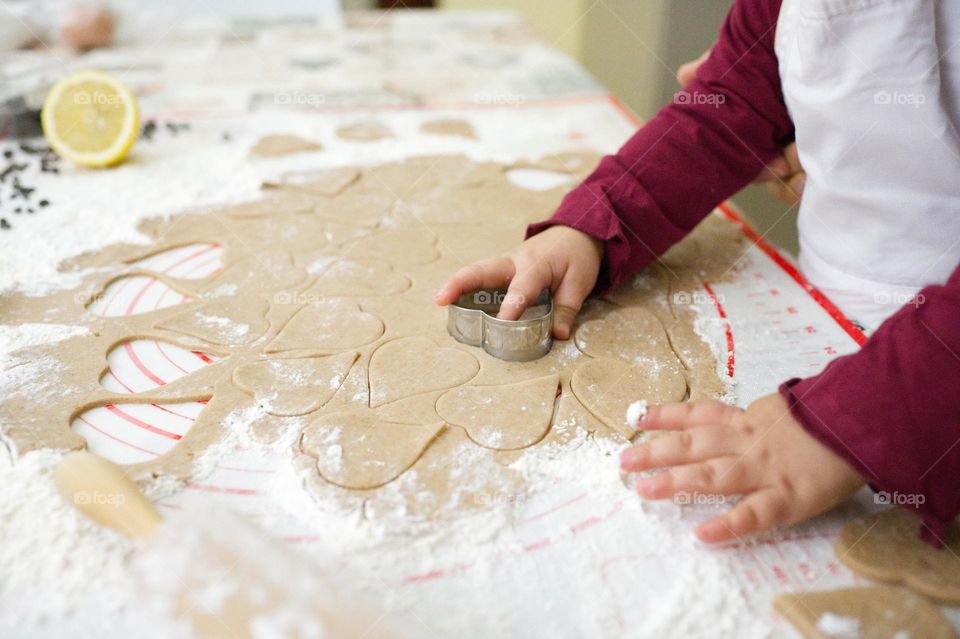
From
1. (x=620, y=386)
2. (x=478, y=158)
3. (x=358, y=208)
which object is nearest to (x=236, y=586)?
(x=620, y=386)

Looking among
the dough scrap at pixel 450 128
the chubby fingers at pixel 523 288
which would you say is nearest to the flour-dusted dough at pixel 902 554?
the chubby fingers at pixel 523 288

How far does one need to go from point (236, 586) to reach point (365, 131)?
1.08 m

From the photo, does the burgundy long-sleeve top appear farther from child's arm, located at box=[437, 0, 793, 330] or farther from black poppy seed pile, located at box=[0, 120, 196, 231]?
black poppy seed pile, located at box=[0, 120, 196, 231]

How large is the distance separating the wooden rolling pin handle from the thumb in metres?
0.44

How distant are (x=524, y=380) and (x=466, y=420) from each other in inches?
3.5

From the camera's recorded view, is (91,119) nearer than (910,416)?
No

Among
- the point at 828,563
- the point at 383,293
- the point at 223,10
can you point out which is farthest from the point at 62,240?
the point at 223,10

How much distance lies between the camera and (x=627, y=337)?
0.80m

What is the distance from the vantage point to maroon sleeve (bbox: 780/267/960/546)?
54 centimetres

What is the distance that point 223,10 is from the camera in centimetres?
262

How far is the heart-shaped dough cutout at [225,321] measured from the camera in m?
0.79

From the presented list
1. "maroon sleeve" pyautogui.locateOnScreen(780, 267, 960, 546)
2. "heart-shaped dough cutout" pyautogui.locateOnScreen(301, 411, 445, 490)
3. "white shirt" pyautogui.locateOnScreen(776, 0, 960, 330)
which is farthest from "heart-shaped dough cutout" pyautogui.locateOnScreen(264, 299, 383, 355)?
"white shirt" pyautogui.locateOnScreen(776, 0, 960, 330)

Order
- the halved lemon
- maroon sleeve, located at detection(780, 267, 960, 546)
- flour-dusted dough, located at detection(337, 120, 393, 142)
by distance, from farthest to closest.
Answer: flour-dusted dough, located at detection(337, 120, 393, 142) → the halved lemon → maroon sleeve, located at detection(780, 267, 960, 546)

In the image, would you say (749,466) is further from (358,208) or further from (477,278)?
(358,208)
